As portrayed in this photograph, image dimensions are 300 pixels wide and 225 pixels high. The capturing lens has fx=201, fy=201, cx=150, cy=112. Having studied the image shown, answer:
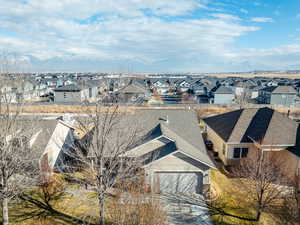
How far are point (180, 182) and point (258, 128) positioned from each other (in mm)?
11200

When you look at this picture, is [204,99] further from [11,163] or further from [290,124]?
[11,163]

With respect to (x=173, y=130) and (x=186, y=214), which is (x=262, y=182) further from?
(x=173, y=130)

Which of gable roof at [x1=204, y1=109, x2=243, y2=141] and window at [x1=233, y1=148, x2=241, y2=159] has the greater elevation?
gable roof at [x1=204, y1=109, x2=243, y2=141]

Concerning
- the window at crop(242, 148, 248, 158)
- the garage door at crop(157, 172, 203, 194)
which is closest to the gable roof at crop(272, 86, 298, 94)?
the window at crop(242, 148, 248, 158)

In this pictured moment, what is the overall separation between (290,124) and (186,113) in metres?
11.1

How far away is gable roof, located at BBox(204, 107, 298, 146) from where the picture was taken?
65.3ft

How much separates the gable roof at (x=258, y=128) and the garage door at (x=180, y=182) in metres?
6.95

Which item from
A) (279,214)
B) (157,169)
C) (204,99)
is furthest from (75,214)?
(204,99)

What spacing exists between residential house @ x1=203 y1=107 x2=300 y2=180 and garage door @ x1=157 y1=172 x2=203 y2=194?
6.59 metres

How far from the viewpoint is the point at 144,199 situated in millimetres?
8766

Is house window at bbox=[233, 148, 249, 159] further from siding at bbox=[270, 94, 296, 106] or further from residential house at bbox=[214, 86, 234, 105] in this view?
siding at bbox=[270, 94, 296, 106]

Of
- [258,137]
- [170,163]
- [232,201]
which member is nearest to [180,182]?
[170,163]

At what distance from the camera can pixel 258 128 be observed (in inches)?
856

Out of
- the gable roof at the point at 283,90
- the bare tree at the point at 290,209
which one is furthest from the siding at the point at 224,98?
the bare tree at the point at 290,209
